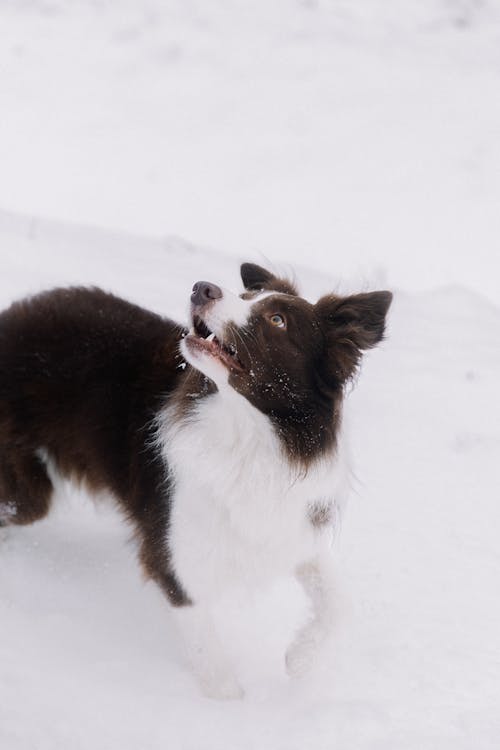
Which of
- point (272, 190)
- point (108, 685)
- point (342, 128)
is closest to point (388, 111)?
point (342, 128)

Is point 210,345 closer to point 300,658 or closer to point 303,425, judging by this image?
point 303,425

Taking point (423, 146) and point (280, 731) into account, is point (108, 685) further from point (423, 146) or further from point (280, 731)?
point (423, 146)

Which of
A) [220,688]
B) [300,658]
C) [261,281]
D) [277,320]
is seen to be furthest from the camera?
[261,281]

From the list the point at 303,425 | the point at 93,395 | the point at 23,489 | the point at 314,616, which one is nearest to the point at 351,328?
the point at 303,425

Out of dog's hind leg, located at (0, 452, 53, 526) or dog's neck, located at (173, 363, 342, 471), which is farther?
dog's hind leg, located at (0, 452, 53, 526)

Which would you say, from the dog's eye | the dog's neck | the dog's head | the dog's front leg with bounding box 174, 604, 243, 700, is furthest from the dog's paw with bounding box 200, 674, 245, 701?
the dog's eye

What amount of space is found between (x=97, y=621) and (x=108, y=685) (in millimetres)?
459

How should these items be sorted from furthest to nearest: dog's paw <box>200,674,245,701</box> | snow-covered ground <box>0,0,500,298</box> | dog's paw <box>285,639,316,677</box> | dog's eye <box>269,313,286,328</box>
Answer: snow-covered ground <box>0,0,500,298</box> → dog's paw <box>285,639,316,677</box> → dog's paw <box>200,674,245,701</box> → dog's eye <box>269,313,286,328</box>

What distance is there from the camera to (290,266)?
16.3 ft

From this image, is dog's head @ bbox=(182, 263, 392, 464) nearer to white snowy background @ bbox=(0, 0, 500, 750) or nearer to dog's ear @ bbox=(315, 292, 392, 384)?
dog's ear @ bbox=(315, 292, 392, 384)

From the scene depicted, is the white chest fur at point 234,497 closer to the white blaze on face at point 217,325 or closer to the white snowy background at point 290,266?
the white blaze on face at point 217,325

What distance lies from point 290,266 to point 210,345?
182 cm

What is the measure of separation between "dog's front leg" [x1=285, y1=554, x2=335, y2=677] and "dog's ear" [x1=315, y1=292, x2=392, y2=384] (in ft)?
3.25

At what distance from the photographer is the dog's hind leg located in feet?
13.8
